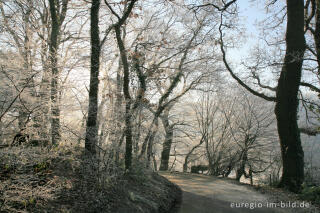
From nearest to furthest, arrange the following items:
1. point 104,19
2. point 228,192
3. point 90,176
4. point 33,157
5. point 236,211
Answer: point 33,157 < point 90,176 < point 236,211 < point 228,192 < point 104,19

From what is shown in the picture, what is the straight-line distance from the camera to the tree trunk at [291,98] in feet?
27.0

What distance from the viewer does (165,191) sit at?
6.48m

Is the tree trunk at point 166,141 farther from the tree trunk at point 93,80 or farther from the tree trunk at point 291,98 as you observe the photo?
the tree trunk at point 93,80

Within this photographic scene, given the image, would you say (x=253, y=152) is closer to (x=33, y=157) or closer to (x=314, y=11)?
(x=314, y=11)

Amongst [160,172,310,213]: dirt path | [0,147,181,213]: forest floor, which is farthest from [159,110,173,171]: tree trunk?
[0,147,181,213]: forest floor

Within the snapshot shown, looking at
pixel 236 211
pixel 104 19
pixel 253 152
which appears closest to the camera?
pixel 236 211

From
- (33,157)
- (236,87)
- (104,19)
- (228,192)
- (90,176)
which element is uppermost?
(104,19)

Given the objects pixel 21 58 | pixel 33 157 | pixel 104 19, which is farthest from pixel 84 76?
pixel 104 19

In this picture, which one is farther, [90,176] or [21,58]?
[21,58]

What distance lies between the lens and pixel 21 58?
5230mm

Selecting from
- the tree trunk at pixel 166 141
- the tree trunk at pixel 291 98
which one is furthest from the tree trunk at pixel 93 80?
the tree trunk at pixel 166 141

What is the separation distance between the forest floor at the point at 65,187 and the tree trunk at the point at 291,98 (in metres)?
4.33

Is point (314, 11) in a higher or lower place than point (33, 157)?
higher

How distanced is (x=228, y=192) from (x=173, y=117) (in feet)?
33.6
